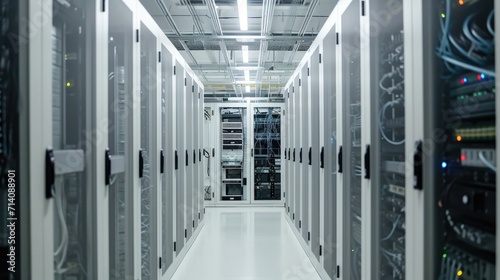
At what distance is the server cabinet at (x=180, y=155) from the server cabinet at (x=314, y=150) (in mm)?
1294

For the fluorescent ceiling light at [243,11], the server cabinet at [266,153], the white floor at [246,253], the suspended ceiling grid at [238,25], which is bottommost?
the white floor at [246,253]

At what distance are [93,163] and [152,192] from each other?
1160mm

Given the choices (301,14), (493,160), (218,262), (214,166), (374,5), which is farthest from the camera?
(214,166)

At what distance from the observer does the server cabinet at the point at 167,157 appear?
125 inches

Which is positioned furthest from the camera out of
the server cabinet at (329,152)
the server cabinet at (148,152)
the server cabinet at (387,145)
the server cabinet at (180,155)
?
the server cabinet at (180,155)

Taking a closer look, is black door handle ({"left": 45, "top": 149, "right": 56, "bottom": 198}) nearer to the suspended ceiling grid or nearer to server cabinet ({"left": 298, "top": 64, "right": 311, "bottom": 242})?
the suspended ceiling grid

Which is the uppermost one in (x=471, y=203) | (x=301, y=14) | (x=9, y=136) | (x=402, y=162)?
(x=301, y=14)

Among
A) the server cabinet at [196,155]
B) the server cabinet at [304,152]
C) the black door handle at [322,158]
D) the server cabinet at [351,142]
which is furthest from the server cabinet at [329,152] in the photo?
the server cabinet at [196,155]

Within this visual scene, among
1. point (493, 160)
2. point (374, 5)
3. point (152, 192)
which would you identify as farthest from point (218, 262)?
point (493, 160)

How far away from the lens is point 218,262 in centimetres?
390

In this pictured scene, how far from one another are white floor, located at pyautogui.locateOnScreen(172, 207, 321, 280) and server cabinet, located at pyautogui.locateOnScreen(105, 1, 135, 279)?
136 cm

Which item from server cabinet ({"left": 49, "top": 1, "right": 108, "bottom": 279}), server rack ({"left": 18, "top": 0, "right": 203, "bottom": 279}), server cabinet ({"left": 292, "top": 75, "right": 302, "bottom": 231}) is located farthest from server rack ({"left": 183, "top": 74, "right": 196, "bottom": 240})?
server cabinet ({"left": 49, "top": 1, "right": 108, "bottom": 279})

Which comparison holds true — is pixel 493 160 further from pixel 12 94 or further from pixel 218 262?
pixel 218 262

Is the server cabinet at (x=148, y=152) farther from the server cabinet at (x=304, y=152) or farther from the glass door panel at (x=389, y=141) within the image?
the server cabinet at (x=304, y=152)
